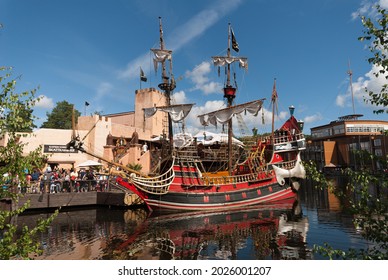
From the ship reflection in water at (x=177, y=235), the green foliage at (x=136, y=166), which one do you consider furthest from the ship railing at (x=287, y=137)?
the green foliage at (x=136, y=166)

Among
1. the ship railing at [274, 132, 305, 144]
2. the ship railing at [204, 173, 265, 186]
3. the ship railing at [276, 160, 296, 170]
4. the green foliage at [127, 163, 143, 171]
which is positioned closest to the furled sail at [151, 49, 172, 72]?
the green foliage at [127, 163, 143, 171]

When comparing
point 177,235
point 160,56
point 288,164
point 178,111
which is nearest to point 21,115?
point 177,235

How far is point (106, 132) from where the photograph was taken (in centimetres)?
3681

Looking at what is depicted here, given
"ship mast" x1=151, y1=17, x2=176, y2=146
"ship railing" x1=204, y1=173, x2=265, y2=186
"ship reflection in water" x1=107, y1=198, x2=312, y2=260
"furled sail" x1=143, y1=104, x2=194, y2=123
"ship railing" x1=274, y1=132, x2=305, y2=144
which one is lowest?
"ship reflection in water" x1=107, y1=198, x2=312, y2=260

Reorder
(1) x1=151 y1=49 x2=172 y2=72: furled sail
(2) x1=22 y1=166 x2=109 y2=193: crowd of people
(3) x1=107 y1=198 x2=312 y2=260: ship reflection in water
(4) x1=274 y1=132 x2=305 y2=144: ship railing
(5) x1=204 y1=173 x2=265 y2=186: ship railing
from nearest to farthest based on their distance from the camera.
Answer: (3) x1=107 y1=198 x2=312 y2=260: ship reflection in water < (2) x1=22 y1=166 x2=109 y2=193: crowd of people < (5) x1=204 y1=173 x2=265 y2=186: ship railing < (1) x1=151 y1=49 x2=172 y2=72: furled sail < (4) x1=274 y1=132 x2=305 y2=144: ship railing

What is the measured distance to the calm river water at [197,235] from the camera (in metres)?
11.4

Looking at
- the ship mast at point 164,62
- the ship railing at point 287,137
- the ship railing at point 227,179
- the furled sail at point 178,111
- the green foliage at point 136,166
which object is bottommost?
the ship railing at point 227,179

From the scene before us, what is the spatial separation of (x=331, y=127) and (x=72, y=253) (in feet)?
235

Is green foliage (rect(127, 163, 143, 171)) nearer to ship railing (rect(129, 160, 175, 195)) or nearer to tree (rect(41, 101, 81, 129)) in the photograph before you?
ship railing (rect(129, 160, 175, 195))

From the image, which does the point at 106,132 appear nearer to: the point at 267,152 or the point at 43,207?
the point at 43,207

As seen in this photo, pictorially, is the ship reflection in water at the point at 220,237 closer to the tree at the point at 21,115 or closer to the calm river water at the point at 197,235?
the calm river water at the point at 197,235

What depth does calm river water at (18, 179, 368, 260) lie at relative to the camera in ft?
37.5

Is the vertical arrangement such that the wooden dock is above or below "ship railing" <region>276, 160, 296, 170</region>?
below

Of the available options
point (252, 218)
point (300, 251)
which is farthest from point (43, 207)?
point (300, 251)
